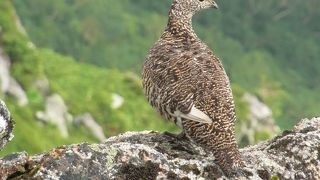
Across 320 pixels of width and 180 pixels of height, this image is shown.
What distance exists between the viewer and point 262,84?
182500 mm

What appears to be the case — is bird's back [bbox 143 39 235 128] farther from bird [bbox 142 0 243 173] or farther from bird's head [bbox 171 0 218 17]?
bird's head [bbox 171 0 218 17]

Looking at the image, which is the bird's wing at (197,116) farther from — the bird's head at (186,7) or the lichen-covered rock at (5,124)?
the bird's head at (186,7)

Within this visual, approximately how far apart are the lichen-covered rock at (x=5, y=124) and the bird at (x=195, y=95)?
2.57m

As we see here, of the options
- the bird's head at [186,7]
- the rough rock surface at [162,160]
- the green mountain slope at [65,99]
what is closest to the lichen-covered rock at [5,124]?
the rough rock surface at [162,160]

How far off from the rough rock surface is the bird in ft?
0.69

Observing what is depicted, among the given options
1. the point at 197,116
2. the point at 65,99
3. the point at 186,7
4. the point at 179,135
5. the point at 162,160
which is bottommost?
the point at 162,160

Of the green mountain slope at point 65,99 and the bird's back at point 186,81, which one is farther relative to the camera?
the green mountain slope at point 65,99

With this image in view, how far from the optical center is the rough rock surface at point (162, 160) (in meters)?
8.62

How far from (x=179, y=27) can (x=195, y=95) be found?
2.78 meters

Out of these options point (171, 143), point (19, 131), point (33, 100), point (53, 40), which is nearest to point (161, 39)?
point (171, 143)

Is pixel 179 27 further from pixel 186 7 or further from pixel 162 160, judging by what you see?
pixel 162 160

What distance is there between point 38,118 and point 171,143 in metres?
48.6

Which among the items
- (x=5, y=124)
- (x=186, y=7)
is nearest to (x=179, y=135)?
(x=5, y=124)

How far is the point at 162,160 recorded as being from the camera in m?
9.41
